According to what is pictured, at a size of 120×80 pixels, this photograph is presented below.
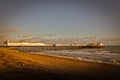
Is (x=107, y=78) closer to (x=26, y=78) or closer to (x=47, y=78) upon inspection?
(x=47, y=78)

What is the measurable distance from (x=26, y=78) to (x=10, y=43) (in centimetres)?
14610

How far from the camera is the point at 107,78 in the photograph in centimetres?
1205

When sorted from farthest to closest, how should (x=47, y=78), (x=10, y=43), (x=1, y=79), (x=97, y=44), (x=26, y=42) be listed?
→ (x=26, y=42) < (x=10, y=43) < (x=97, y=44) < (x=47, y=78) < (x=1, y=79)

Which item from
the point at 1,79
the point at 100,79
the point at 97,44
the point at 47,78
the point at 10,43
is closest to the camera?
the point at 1,79

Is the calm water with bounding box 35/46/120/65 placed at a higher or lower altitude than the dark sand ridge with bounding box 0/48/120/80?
lower

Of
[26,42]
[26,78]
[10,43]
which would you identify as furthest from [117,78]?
[26,42]

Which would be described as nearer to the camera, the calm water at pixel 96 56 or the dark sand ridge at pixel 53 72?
the dark sand ridge at pixel 53 72

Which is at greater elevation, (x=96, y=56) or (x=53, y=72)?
(x=53, y=72)

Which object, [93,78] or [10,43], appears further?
[10,43]

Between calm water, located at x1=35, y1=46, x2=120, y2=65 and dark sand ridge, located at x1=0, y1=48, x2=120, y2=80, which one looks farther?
calm water, located at x1=35, y1=46, x2=120, y2=65

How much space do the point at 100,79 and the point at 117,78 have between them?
3.66 feet

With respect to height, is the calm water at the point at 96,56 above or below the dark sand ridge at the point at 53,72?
below

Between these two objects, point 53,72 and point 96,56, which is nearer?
point 53,72

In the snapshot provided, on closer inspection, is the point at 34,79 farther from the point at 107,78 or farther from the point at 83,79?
the point at 107,78
